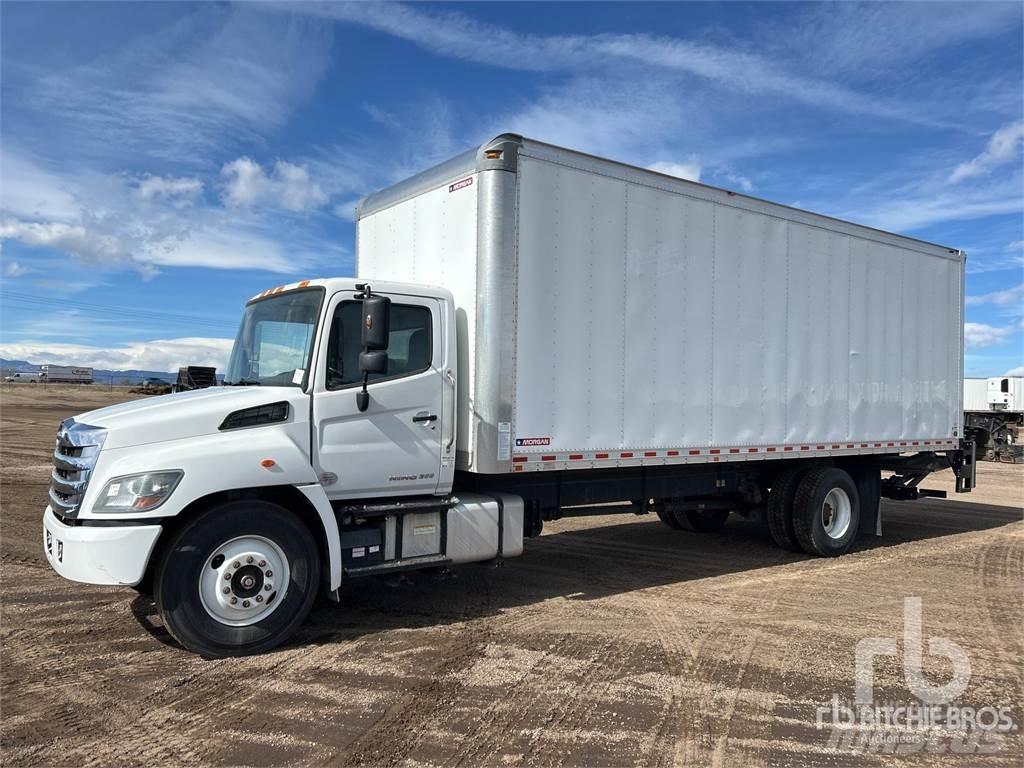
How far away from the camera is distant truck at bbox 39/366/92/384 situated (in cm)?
8538

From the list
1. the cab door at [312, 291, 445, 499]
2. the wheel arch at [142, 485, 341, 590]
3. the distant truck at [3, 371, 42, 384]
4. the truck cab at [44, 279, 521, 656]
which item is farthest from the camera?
the distant truck at [3, 371, 42, 384]

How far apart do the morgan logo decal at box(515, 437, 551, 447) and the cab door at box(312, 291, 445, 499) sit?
677mm

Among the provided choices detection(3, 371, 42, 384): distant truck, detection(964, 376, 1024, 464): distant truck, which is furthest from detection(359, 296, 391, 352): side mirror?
detection(3, 371, 42, 384): distant truck

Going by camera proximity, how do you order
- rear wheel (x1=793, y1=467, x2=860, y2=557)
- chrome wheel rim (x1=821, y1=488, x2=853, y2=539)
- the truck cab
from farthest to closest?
chrome wheel rim (x1=821, y1=488, x2=853, y2=539), rear wheel (x1=793, y1=467, x2=860, y2=557), the truck cab

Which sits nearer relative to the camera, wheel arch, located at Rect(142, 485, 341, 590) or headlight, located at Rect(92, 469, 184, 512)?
headlight, located at Rect(92, 469, 184, 512)

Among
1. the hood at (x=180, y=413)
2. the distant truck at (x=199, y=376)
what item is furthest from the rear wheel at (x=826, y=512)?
the distant truck at (x=199, y=376)

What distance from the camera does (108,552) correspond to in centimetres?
499

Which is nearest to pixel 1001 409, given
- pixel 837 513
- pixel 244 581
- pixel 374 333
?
pixel 837 513

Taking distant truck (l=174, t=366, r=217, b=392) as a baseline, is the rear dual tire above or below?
below

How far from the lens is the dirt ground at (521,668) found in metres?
4.12

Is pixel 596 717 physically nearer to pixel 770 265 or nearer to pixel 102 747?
pixel 102 747

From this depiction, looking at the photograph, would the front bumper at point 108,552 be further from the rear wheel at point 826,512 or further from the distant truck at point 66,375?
the distant truck at point 66,375

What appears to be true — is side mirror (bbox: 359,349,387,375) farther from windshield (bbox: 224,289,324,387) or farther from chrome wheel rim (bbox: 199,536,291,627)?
chrome wheel rim (bbox: 199,536,291,627)

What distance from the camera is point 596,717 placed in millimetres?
4484
